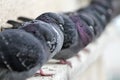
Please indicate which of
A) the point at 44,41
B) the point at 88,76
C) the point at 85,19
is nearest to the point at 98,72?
the point at 88,76

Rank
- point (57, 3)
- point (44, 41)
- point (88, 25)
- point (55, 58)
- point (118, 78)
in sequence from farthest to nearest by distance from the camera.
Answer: point (118, 78)
point (57, 3)
point (88, 25)
point (55, 58)
point (44, 41)

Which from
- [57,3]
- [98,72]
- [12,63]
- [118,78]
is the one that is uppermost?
[12,63]

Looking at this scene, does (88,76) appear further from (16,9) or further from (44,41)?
(44,41)

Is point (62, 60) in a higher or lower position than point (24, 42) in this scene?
lower

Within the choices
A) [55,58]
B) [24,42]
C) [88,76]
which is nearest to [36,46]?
[24,42]

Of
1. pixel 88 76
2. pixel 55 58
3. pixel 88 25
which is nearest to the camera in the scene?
pixel 55 58

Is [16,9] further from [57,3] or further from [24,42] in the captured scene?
[57,3]

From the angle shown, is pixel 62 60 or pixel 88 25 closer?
pixel 62 60
